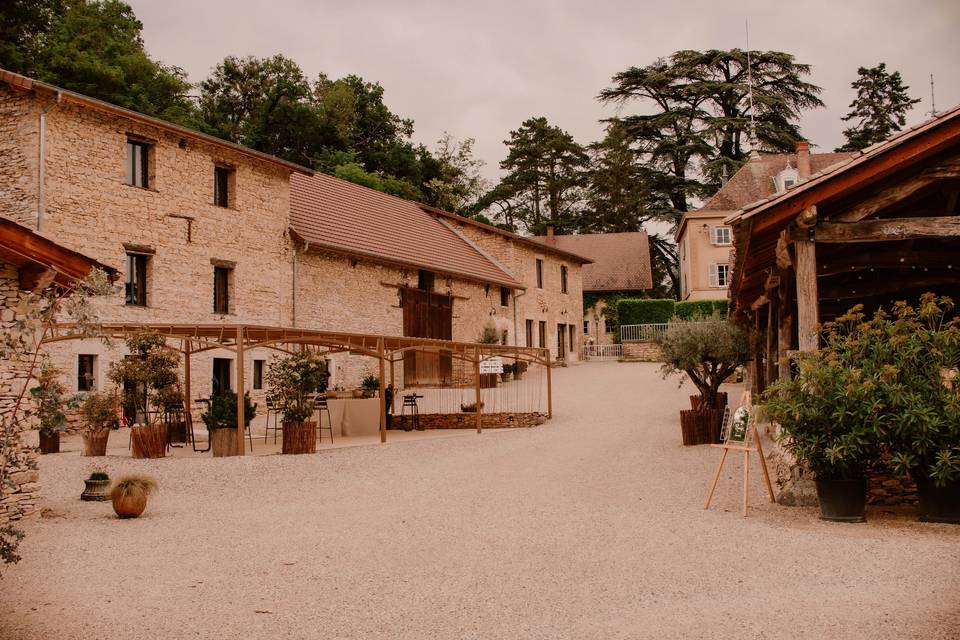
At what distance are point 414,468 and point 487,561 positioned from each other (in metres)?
6.32

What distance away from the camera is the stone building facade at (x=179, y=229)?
16.2 m

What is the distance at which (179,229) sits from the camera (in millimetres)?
18859

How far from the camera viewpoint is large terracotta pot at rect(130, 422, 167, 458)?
44.0ft

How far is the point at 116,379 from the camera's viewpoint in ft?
45.2

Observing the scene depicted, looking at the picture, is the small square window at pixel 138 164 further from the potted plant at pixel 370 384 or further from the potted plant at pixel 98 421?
the potted plant at pixel 370 384

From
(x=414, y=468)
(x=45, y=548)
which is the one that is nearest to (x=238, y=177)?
(x=414, y=468)

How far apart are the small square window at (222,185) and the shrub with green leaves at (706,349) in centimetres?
1148

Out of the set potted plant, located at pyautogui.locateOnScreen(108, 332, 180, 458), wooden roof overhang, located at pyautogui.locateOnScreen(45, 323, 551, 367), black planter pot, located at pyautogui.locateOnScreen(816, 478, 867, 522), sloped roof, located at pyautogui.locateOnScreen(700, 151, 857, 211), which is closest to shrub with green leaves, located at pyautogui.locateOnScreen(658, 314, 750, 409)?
wooden roof overhang, located at pyautogui.locateOnScreen(45, 323, 551, 367)

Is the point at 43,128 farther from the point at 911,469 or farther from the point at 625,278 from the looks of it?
the point at 625,278

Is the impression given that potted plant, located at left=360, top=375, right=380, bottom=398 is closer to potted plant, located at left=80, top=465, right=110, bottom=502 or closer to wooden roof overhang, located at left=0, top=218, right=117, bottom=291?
potted plant, located at left=80, top=465, right=110, bottom=502

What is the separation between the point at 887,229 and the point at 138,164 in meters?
15.7

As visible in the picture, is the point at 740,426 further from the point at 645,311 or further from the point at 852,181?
the point at 645,311

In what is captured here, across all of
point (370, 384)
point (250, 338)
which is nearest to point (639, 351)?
point (370, 384)

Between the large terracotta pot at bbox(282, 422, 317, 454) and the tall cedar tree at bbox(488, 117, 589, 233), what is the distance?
3755cm
